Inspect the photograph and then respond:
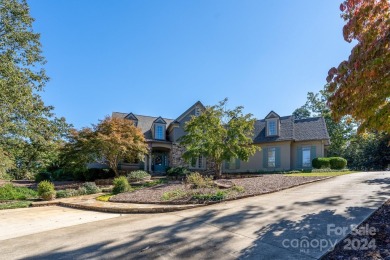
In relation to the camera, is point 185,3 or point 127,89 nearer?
point 185,3

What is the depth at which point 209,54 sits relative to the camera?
14711mm

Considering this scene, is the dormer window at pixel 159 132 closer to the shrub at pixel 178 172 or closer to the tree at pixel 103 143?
the shrub at pixel 178 172

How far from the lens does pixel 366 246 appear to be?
4.30m

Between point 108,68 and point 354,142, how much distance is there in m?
31.4

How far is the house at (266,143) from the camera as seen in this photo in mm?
22516

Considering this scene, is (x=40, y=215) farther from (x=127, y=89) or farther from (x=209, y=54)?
(x=209, y=54)

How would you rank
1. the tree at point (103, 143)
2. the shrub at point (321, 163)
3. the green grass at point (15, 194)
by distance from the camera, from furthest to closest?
the shrub at point (321, 163), the tree at point (103, 143), the green grass at point (15, 194)

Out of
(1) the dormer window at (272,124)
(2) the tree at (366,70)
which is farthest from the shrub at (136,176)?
(2) the tree at (366,70)

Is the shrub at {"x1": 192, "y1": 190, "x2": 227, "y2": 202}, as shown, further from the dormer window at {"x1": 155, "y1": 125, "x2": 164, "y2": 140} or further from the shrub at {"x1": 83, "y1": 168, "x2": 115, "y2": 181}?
the dormer window at {"x1": 155, "y1": 125, "x2": 164, "y2": 140}

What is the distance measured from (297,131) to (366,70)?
67.3 feet

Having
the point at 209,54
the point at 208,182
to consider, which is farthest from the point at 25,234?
the point at 209,54

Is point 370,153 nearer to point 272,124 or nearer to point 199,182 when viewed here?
point 272,124

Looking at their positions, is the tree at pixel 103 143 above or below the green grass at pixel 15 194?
above

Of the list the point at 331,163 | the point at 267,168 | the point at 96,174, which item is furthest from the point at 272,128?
the point at 96,174
